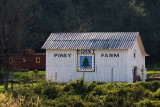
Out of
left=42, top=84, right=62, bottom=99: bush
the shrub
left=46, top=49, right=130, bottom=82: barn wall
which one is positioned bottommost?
the shrub

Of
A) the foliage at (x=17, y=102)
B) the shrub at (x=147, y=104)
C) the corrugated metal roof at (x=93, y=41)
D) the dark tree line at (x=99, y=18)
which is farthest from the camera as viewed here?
the dark tree line at (x=99, y=18)

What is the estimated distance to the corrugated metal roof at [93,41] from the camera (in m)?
33.2

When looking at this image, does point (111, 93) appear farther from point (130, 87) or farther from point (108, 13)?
point (108, 13)

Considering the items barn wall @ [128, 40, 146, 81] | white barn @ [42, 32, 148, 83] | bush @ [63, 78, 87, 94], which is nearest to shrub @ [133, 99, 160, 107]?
bush @ [63, 78, 87, 94]

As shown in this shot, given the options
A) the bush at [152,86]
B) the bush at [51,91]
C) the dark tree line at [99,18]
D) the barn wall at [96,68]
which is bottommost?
the bush at [51,91]

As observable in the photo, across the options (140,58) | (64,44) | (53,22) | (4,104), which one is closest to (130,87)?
(4,104)

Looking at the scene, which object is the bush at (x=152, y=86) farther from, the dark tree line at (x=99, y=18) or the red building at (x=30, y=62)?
the dark tree line at (x=99, y=18)

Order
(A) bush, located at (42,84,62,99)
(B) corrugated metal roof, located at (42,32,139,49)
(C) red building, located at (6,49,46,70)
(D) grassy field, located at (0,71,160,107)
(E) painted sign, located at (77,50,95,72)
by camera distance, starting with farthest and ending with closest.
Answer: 1. (C) red building, located at (6,49,46,70)
2. (E) painted sign, located at (77,50,95,72)
3. (B) corrugated metal roof, located at (42,32,139,49)
4. (A) bush, located at (42,84,62,99)
5. (D) grassy field, located at (0,71,160,107)

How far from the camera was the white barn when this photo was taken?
32875 mm

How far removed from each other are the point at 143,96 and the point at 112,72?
36.1ft

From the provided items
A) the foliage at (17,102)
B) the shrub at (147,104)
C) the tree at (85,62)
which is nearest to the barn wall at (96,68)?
the tree at (85,62)

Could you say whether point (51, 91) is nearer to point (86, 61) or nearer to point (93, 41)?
point (86, 61)

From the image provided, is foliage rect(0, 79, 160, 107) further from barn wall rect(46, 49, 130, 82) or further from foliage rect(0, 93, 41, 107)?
barn wall rect(46, 49, 130, 82)

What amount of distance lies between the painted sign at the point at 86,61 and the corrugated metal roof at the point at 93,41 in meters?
0.54
